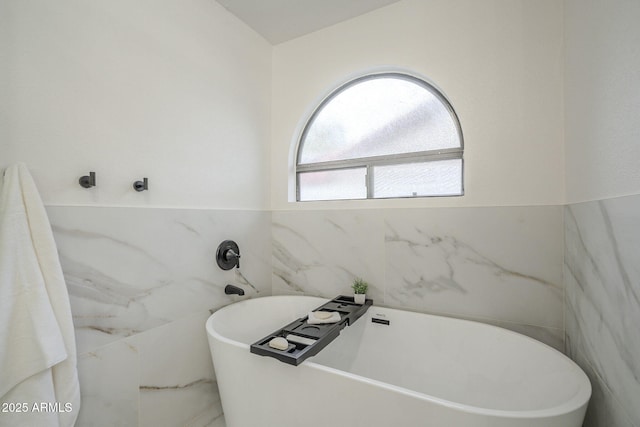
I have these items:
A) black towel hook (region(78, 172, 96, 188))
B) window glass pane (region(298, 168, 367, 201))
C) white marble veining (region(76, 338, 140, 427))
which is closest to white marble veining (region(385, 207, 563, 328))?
window glass pane (region(298, 168, 367, 201))

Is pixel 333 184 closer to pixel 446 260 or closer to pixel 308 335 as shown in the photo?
pixel 446 260

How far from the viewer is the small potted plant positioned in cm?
172

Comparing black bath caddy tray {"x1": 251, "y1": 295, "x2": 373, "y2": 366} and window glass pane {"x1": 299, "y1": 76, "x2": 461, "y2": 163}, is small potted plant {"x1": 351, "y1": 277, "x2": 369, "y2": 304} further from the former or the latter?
window glass pane {"x1": 299, "y1": 76, "x2": 461, "y2": 163}

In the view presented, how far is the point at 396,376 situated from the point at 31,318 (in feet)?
5.37

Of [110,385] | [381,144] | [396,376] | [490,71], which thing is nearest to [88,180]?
[110,385]

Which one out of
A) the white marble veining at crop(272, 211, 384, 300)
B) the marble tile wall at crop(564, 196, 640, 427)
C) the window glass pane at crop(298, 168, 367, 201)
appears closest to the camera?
the marble tile wall at crop(564, 196, 640, 427)

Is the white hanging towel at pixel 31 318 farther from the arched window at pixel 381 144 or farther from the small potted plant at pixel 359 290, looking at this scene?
the arched window at pixel 381 144

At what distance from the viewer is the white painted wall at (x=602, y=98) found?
84cm

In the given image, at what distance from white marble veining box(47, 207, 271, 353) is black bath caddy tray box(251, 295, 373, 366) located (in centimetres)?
57

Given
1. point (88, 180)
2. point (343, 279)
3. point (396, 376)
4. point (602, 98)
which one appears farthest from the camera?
point (343, 279)

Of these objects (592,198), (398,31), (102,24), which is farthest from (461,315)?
(102,24)

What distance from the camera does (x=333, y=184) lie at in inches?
84.4

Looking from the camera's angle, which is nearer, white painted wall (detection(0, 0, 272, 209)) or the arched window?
white painted wall (detection(0, 0, 272, 209))

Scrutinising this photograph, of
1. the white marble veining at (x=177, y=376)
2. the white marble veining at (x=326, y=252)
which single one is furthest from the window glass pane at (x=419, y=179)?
the white marble veining at (x=177, y=376)
